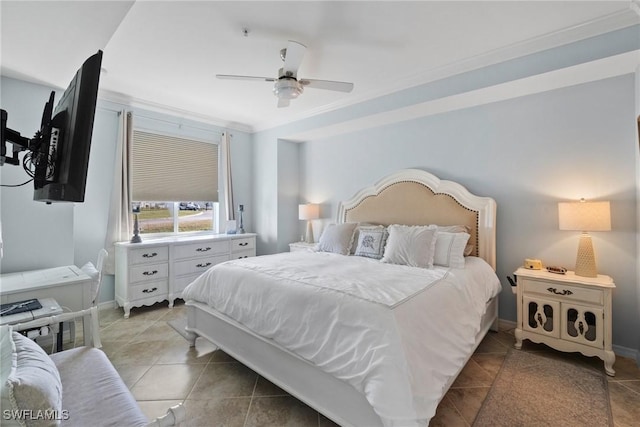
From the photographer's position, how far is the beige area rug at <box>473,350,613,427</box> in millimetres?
1713

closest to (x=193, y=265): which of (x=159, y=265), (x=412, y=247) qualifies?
(x=159, y=265)

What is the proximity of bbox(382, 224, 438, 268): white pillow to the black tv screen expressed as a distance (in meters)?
2.41

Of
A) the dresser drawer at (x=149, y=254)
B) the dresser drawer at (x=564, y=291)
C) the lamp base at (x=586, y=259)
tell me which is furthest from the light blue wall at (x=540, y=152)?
the dresser drawer at (x=149, y=254)

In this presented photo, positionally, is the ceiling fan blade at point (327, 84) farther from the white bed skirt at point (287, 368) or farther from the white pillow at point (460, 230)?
the white bed skirt at point (287, 368)

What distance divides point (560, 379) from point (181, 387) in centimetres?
277

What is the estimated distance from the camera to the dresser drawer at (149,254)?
3.39 meters

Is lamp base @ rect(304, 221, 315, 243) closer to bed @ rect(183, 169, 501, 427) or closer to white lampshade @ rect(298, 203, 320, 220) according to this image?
white lampshade @ rect(298, 203, 320, 220)

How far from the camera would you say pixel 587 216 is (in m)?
2.25

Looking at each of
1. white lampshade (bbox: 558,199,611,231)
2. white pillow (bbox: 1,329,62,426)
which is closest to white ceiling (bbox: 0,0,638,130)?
white lampshade (bbox: 558,199,611,231)

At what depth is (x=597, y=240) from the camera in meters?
2.54

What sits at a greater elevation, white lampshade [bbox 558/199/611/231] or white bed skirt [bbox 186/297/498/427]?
white lampshade [bbox 558/199/611/231]

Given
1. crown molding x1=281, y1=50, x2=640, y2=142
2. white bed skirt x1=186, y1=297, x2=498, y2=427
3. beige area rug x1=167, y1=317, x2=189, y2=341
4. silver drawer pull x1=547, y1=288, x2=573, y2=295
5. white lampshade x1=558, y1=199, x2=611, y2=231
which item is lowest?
beige area rug x1=167, y1=317, x2=189, y2=341

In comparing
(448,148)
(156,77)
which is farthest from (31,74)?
(448,148)

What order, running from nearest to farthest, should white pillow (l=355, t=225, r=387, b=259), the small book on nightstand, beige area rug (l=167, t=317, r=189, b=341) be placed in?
the small book on nightstand < beige area rug (l=167, t=317, r=189, b=341) < white pillow (l=355, t=225, r=387, b=259)
